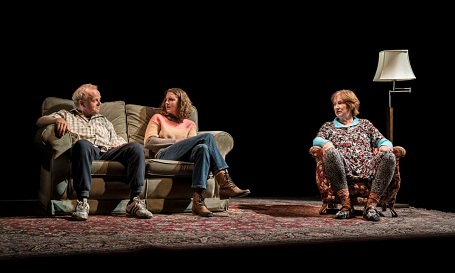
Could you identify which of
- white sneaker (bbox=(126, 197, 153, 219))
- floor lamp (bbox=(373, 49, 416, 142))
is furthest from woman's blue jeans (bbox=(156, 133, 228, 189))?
floor lamp (bbox=(373, 49, 416, 142))

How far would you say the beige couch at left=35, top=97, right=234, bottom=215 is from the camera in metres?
4.01

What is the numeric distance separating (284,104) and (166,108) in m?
2.19

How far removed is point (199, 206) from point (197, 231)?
84 cm

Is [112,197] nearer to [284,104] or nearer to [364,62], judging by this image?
[284,104]

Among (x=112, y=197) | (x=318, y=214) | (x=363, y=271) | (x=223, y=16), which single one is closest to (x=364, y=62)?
(x=223, y=16)

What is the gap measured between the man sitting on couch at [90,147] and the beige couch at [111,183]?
0.32ft

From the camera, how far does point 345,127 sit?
14.5 feet

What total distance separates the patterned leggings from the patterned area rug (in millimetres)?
238

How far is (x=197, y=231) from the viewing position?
10.9 feet

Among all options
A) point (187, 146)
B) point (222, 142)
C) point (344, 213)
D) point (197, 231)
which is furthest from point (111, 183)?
point (344, 213)

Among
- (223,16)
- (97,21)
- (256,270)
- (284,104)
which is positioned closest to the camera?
(256,270)

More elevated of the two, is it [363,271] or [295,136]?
[295,136]

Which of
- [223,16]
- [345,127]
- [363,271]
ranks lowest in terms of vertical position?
[363,271]

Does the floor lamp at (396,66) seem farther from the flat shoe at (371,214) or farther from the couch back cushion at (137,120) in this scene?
the couch back cushion at (137,120)
